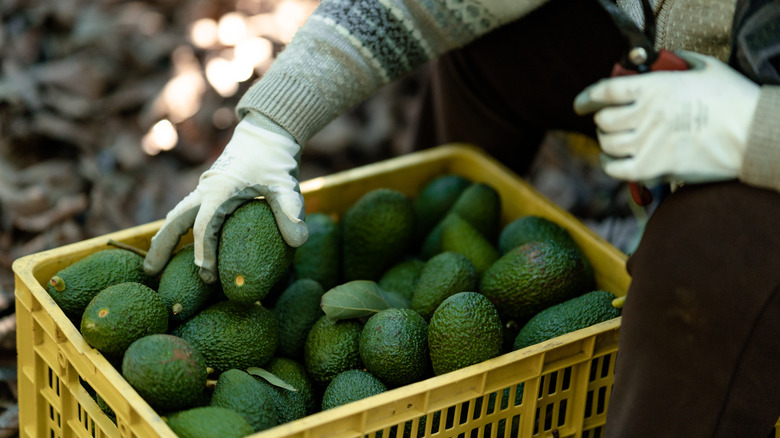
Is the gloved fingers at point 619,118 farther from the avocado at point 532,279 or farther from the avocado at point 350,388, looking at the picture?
the avocado at point 350,388

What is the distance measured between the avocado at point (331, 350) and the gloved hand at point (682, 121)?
0.53m

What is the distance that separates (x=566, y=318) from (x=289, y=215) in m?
0.52

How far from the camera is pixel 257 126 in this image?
135 cm

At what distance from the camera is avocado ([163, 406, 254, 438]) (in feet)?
3.44

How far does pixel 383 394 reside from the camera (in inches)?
42.6

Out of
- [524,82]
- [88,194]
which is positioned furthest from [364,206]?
[88,194]

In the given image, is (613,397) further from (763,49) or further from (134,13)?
(134,13)

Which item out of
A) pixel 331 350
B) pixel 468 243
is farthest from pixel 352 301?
pixel 468 243

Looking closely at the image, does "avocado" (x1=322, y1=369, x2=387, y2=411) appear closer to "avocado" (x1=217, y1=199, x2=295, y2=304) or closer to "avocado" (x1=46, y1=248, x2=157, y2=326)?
"avocado" (x1=217, y1=199, x2=295, y2=304)

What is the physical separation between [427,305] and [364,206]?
0.30 m

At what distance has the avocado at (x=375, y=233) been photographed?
1.52m

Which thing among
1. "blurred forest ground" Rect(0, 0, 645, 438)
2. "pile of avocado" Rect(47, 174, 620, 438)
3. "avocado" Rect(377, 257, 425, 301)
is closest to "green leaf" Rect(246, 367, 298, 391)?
"pile of avocado" Rect(47, 174, 620, 438)

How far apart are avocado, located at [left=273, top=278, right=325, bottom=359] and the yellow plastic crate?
0.87 ft

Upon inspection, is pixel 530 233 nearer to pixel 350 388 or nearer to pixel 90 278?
pixel 350 388
